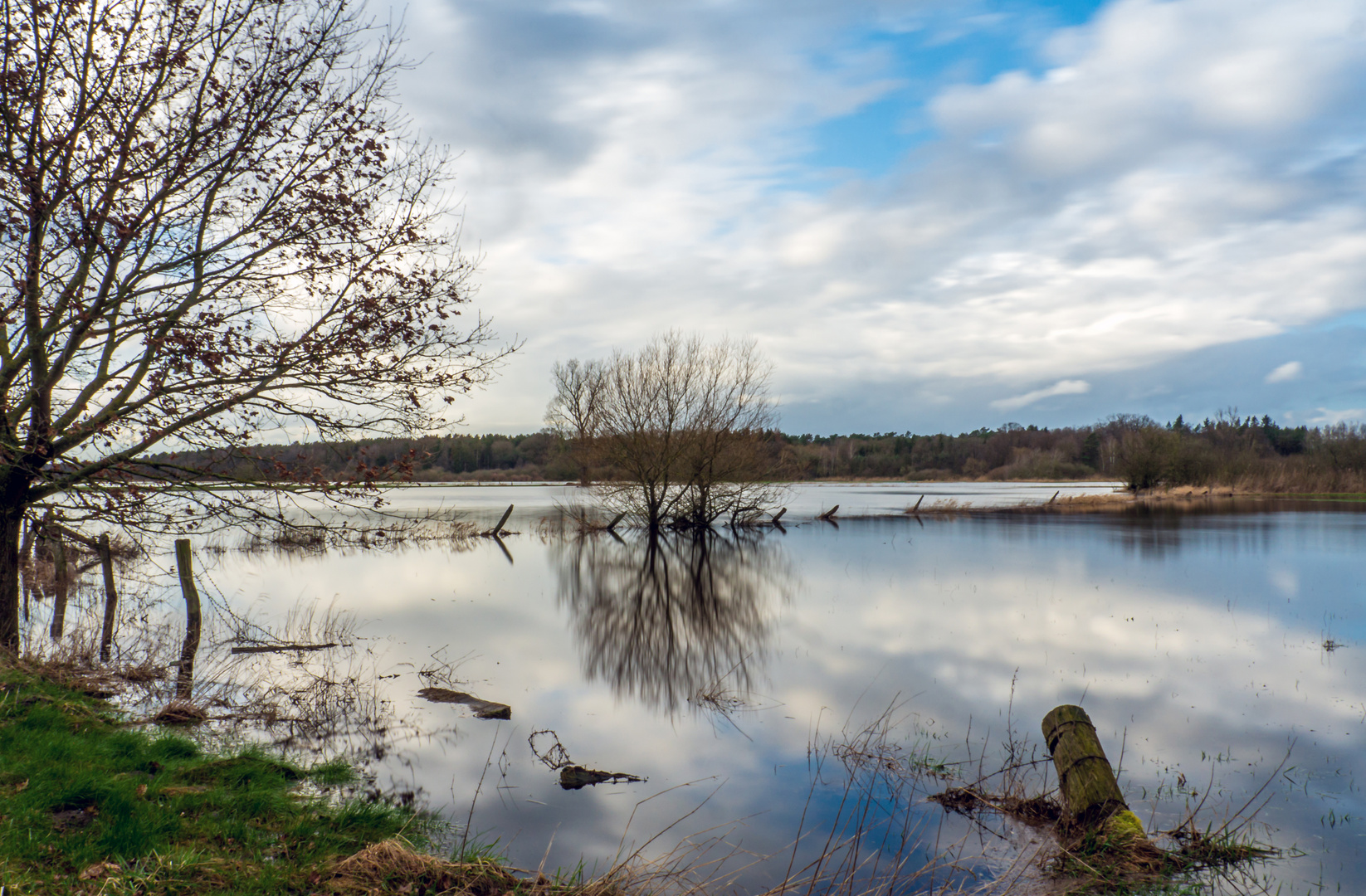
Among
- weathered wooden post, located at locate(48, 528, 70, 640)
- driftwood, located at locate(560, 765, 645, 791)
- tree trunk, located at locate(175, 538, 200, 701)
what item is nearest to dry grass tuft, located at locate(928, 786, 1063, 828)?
driftwood, located at locate(560, 765, 645, 791)

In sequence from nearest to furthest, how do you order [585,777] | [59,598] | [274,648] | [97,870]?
1. [97,870]
2. [585,777]
3. [274,648]
4. [59,598]

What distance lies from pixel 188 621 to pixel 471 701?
5.05 m

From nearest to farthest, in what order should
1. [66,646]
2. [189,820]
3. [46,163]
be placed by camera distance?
[189,820], [46,163], [66,646]

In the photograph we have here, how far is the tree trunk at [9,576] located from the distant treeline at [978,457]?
1.72 meters

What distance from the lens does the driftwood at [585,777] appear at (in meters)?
7.77

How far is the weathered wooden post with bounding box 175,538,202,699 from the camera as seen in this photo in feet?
35.1

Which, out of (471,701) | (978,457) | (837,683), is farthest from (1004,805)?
(978,457)

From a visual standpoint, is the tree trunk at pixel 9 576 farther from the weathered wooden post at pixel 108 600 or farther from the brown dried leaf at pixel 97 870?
the brown dried leaf at pixel 97 870

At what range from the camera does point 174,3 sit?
7.88m

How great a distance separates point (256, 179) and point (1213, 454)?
70385mm

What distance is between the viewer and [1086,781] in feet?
20.1

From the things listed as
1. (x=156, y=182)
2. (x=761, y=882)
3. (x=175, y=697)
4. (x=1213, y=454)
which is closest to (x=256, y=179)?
(x=156, y=182)

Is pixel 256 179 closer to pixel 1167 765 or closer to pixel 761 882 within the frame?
pixel 761 882

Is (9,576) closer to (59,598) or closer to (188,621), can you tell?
(188,621)
